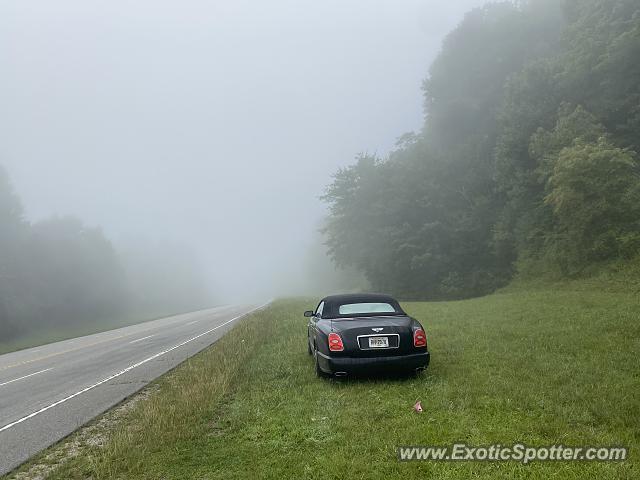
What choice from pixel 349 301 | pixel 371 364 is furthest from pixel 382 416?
pixel 349 301

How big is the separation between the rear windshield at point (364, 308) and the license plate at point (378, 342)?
120 centimetres

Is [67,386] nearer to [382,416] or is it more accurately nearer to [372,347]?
[372,347]

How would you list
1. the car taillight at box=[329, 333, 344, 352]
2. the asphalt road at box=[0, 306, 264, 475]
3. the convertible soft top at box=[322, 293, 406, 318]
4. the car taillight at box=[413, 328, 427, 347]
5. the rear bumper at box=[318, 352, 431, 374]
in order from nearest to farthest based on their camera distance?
the asphalt road at box=[0, 306, 264, 475], the rear bumper at box=[318, 352, 431, 374], the car taillight at box=[329, 333, 344, 352], the car taillight at box=[413, 328, 427, 347], the convertible soft top at box=[322, 293, 406, 318]

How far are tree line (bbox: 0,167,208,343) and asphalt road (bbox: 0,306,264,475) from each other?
24.5 m

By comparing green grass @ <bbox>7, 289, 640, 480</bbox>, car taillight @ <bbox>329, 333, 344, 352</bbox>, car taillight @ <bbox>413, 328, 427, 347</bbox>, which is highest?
car taillight @ <bbox>329, 333, 344, 352</bbox>

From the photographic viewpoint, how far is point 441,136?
157 ft

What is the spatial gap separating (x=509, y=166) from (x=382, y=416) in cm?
2939

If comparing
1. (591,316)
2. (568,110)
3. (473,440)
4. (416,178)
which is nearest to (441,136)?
(416,178)

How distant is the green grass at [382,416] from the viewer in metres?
4.86

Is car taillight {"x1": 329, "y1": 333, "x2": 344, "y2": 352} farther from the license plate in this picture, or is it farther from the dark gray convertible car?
the license plate

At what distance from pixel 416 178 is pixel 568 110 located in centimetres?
1610

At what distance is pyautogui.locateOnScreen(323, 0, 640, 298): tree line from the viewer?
22297 millimetres

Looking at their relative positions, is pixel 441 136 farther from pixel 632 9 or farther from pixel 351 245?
pixel 632 9

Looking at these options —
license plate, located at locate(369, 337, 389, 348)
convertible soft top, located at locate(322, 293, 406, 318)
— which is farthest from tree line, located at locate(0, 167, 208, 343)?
license plate, located at locate(369, 337, 389, 348)
